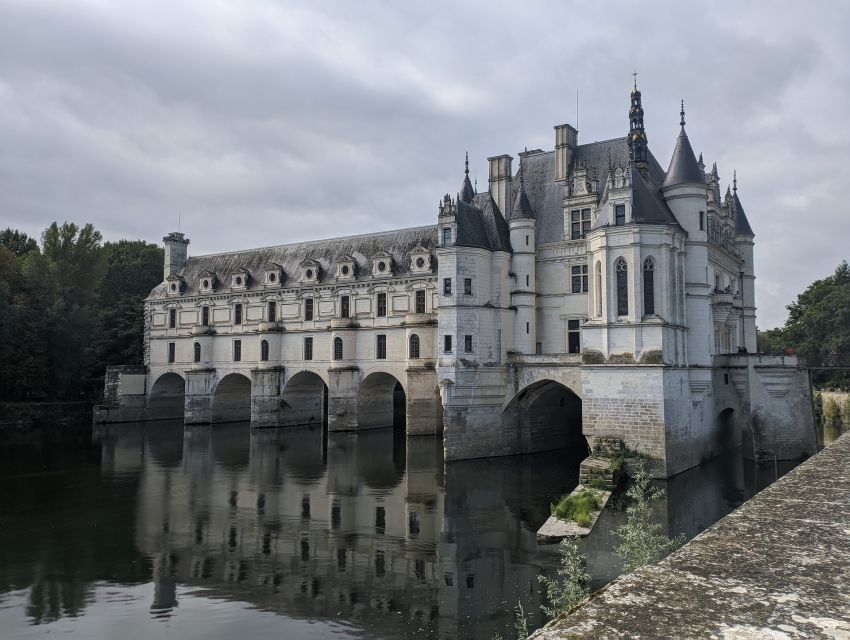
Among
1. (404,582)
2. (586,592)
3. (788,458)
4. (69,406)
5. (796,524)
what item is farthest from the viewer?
(69,406)

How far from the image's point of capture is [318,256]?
47438 millimetres

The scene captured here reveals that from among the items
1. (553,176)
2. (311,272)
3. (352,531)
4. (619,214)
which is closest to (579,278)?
(619,214)

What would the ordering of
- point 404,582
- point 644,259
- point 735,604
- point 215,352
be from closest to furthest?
point 735,604
point 404,582
point 644,259
point 215,352

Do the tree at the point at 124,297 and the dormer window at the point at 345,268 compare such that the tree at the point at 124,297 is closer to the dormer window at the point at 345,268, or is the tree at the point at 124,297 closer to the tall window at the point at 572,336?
the dormer window at the point at 345,268

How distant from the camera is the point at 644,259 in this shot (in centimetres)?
2661

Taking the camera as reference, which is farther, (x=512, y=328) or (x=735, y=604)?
(x=512, y=328)

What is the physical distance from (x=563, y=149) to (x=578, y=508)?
21.3m

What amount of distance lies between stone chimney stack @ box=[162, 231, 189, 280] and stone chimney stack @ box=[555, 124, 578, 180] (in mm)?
34707

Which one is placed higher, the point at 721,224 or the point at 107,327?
the point at 721,224

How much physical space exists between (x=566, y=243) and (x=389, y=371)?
48.2ft

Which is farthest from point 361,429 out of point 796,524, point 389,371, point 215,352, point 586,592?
point 796,524

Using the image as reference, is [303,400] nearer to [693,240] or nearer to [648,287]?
[648,287]

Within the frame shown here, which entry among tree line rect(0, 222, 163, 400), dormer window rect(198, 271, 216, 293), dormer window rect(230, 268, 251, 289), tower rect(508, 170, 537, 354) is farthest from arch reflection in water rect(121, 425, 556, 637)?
tree line rect(0, 222, 163, 400)

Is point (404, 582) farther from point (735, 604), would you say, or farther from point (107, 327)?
point (107, 327)
